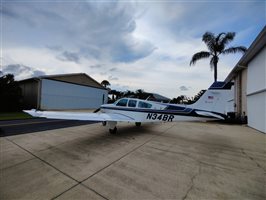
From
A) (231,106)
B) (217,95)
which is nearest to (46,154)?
(217,95)

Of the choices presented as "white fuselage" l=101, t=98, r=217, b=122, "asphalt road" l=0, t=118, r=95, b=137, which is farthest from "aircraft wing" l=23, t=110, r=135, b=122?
"asphalt road" l=0, t=118, r=95, b=137

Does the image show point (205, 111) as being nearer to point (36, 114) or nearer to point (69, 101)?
point (36, 114)

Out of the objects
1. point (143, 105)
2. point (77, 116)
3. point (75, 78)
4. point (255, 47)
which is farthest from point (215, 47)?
point (75, 78)

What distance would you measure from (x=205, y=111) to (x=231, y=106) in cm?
1429

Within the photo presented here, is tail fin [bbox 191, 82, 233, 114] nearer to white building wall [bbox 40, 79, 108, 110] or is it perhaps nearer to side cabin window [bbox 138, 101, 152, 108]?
side cabin window [bbox 138, 101, 152, 108]

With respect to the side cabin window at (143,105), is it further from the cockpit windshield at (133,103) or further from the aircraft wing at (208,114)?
the aircraft wing at (208,114)

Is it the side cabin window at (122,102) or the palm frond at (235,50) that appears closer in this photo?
the side cabin window at (122,102)

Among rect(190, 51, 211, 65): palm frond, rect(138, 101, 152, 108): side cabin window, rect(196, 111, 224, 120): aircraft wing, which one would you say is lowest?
rect(196, 111, 224, 120): aircraft wing

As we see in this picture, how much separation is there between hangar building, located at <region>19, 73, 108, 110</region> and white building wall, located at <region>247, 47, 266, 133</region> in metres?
22.5

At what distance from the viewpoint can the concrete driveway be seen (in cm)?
259

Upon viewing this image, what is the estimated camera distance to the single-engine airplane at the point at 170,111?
20.8ft

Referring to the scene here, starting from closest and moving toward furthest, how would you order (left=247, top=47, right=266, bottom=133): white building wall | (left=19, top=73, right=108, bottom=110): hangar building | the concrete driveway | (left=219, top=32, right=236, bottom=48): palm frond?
1. the concrete driveway
2. (left=247, top=47, right=266, bottom=133): white building wall
3. (left=219, top=32, right=236, bottom=48): palm frond
4. (left=19, top=73, right=108, bottom=110): hangar building

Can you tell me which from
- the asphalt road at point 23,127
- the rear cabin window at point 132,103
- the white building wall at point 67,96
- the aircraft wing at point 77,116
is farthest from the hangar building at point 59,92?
the rear cabin window at point 132,103

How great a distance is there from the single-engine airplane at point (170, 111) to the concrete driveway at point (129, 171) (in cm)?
138
